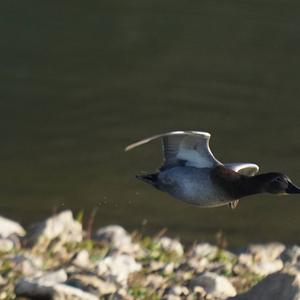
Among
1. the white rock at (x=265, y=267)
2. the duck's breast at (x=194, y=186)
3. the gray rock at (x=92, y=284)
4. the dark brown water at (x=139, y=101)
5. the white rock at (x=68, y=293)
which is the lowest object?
the white rock at (x=68, y=293)

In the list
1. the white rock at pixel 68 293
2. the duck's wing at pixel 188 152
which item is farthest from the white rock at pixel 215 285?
the white rock at pixel 68 293

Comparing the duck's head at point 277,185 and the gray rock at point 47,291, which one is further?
the duck's head at point 277,185

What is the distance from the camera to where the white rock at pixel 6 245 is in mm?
7410

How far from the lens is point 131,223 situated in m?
9.38

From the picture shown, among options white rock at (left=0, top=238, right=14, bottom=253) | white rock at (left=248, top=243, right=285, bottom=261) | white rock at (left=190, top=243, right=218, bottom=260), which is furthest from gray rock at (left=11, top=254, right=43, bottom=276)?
white rock at (left=248, top=243, right=285, bottom=261)

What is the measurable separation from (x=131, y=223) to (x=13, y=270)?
2624 mm

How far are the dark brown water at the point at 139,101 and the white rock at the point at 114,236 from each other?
0.44 m

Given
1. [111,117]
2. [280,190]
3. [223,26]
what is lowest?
[280,190]

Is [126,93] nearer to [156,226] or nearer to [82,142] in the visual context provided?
[82,142]

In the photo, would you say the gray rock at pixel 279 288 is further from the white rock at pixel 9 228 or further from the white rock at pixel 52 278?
the white rock at pixel 9 228

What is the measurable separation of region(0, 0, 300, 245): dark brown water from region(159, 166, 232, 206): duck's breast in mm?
2779

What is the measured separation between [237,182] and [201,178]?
223mm

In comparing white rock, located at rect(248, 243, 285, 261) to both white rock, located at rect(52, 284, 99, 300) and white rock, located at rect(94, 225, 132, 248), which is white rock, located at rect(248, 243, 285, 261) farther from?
white rock, located at rect(52, 284, 99, 300)

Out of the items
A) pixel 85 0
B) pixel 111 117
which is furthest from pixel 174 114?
pixel 85 0
